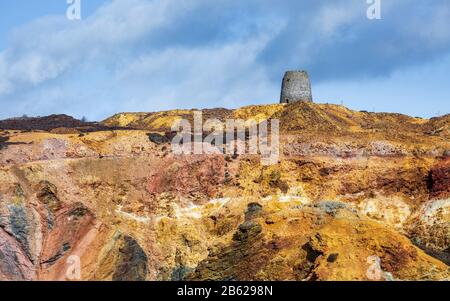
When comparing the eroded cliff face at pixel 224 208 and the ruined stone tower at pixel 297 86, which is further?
the ruined stone tower at pixel 297 86

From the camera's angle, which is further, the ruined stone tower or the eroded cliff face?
the ruined stone tower

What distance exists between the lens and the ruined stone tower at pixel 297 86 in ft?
347

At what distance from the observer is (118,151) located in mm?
85438

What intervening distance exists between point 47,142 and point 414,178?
97.0 ft

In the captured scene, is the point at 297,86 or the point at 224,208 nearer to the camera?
the point at 224,208

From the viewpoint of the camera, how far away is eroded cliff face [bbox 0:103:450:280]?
2709 inches

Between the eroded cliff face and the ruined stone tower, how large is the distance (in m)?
15.0

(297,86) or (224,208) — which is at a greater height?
(297,86)

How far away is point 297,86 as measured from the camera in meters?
106

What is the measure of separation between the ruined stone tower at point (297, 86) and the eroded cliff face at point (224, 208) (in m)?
15.0

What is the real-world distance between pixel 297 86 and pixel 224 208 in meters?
29.5

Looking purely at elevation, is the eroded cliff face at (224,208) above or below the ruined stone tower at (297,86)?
below
